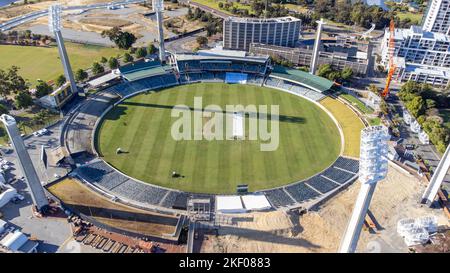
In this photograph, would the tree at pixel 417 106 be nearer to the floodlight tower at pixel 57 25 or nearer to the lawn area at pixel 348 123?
the lawn area at pixel 348 123

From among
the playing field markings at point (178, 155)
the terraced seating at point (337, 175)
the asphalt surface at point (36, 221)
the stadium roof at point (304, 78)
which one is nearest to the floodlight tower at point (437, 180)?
the terraced seating at point (337, 175)

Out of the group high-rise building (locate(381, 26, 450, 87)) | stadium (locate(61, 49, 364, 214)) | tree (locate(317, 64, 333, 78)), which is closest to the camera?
stadium (locate(61, 49, 364, 214))

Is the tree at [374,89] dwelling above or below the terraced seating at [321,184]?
above

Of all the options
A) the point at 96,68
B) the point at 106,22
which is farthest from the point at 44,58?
the point at 106,22

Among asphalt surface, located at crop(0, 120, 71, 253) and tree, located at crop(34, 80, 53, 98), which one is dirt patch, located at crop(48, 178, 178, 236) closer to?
→ asphalt surface, located at crop(0, 120, 71, 253)

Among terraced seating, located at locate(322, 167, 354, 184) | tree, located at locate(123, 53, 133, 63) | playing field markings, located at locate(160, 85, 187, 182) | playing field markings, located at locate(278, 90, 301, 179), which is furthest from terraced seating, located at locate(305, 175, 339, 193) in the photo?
tree, located at locate(123, 53, 133, 63)
